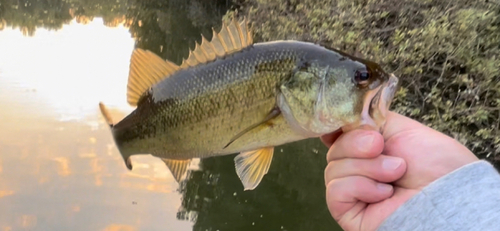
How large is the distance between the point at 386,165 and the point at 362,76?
0.33m

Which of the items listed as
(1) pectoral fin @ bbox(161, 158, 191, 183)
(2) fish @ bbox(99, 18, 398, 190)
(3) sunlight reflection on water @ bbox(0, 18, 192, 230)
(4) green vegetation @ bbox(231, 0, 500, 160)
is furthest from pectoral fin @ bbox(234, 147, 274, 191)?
(4) green vegetation @ bbox(231, 0, 500, 160)

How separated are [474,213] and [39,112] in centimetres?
691

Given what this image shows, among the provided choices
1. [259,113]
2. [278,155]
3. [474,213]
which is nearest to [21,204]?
[278,155]

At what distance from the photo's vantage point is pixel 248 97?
5.04 ft

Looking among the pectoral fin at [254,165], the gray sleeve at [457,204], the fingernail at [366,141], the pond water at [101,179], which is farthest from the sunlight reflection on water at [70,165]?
the gray sleeve at [457,204]

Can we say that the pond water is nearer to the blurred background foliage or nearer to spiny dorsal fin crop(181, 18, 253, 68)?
the blurred background foliage

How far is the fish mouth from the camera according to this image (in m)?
1.43

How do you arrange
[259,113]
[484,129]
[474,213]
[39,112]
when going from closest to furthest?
[474,213]
[259,113]
[484,129]
[39,112]

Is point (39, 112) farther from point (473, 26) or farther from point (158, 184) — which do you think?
point (473, 26)

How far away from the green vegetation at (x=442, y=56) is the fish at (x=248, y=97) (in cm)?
374

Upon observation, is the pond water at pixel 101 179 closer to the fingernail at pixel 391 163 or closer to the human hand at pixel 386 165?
the human hand at pixel 386 165

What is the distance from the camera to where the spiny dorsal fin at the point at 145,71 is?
5.38 feet

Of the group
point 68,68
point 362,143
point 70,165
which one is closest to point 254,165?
point 362,143

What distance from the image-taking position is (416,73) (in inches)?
219
